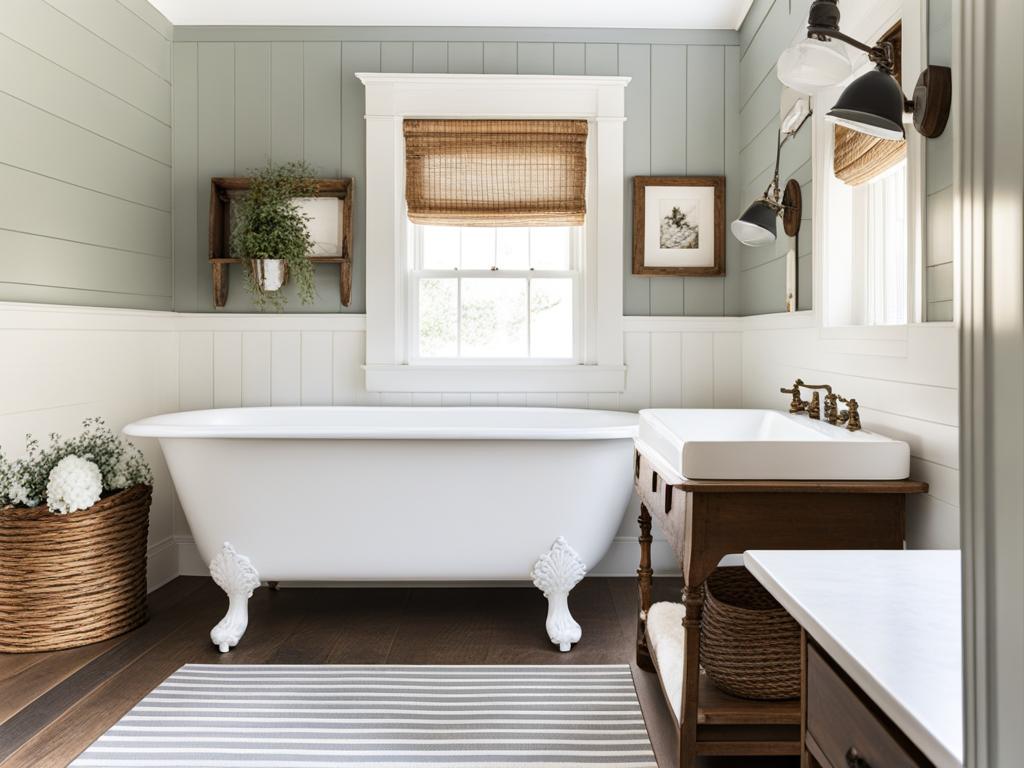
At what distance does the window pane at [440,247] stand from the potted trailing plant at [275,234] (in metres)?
0.54

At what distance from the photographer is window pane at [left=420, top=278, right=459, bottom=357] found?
365cm

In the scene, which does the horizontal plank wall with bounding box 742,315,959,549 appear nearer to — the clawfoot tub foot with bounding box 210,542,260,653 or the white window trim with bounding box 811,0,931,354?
the white window trim with bounding box 811,0,931,354

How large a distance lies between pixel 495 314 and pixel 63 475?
1.92 m

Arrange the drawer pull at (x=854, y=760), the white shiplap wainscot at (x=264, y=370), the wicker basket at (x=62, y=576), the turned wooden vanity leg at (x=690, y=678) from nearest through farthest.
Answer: the drawer pull at (x=854, y=760), the turned wooden vanity leg at (x=690, y=678), the wicker basket at (x=62, y=576), the white shiplap wainscot at (x=264, y=370)

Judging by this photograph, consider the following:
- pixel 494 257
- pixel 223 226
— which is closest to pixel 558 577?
pixel 494 257

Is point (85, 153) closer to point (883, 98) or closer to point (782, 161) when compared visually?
point (782, 161)

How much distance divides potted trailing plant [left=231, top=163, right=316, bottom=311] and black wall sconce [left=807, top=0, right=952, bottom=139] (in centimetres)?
232

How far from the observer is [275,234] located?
334cm

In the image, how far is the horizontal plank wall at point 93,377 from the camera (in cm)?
264

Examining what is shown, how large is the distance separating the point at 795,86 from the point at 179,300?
9.35 feet

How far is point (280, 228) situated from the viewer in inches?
132

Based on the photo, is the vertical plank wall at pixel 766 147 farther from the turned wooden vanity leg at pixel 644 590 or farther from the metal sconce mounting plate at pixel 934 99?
the turned wooden vanity leg at pixel 644 590

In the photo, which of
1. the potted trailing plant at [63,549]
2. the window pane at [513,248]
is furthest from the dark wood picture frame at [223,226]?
the potted trailing plant at [63,549]

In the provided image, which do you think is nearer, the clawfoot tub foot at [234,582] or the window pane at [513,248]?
the clawfoot tub foot at [234,582]
